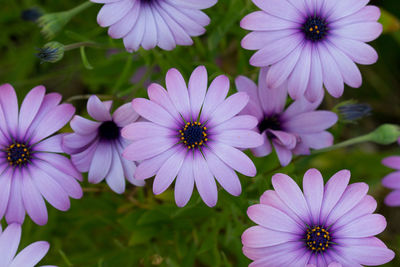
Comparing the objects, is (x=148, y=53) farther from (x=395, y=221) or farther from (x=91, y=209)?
(x=395, y=221)

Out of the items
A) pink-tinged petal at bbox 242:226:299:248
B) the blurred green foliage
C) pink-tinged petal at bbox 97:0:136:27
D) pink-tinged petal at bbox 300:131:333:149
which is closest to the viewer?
pink-tinged petal at bbox 242:226:299:248

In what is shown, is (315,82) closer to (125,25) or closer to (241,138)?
(241,138)

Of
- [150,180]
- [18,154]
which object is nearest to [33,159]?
[18,154]

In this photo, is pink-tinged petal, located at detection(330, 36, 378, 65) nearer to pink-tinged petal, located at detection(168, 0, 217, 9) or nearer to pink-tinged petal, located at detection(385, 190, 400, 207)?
pink-tinged petal, located at detection(168, 0, 217, 9)

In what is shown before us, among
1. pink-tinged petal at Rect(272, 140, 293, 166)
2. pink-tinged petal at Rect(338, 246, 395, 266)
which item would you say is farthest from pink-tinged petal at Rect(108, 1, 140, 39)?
pink-tinged petal at Rect(338, 246, 395, 266)

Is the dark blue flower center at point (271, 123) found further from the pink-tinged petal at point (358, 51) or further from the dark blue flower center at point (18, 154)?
the dark blue flower center at point (18, 154)

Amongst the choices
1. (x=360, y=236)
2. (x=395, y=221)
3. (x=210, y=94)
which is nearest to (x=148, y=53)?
(x=210, y=94)
